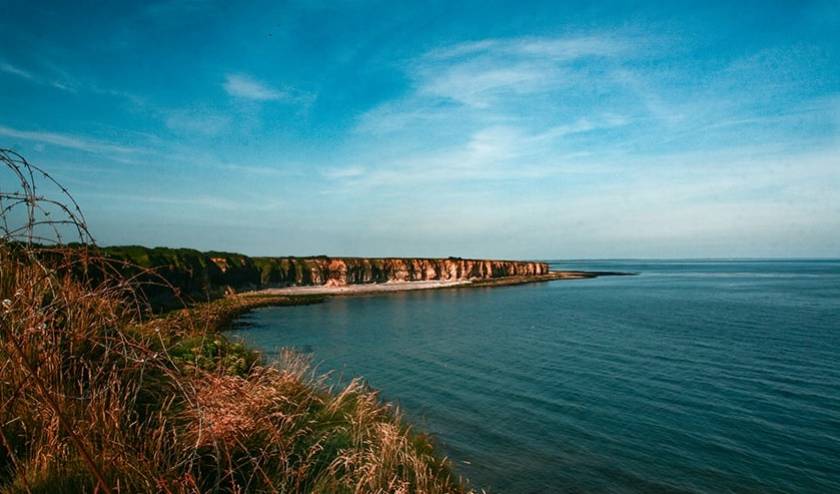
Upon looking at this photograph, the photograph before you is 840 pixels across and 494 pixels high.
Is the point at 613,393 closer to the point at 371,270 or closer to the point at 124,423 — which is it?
the point at 124,423

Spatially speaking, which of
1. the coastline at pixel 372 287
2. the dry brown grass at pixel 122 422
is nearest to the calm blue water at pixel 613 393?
the dry brown grass at pixel 122 422

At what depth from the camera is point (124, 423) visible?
15.2ft

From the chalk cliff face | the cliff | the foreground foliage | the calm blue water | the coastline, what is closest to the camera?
the foreground foliage

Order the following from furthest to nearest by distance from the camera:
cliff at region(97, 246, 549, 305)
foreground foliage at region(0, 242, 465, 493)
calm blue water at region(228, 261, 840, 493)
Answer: cliff at region(97, 246, 549, 305) → calm blue water at region(228, 261, 840, 493) → foreground foliage at region(0, 242, 465, 493)

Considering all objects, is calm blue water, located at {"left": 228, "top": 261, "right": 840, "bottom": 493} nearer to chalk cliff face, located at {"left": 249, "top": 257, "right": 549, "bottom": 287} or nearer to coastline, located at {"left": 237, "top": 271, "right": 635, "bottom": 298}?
coastline, located at {"left": 237, "top": 271, "right": 635, "bottom": 298}

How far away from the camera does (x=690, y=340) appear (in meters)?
32.3

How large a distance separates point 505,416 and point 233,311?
3827 cm

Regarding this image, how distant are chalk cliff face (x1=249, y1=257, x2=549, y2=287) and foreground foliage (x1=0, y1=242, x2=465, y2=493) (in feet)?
226

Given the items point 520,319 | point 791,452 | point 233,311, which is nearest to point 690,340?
point 520,319

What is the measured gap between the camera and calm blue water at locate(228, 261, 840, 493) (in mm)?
12492

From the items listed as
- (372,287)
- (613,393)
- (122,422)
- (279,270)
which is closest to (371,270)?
(372,287)

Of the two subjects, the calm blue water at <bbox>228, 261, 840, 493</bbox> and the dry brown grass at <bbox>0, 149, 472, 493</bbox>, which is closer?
the dry brown grass at <bbox>0, 149, 472, 493</bbox>

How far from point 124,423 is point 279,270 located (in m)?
72.9

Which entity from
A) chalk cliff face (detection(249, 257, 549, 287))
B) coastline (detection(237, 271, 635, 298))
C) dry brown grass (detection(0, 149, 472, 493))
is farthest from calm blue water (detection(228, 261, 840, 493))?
chalk cliff face (detection(249, 257, 549, 287))
